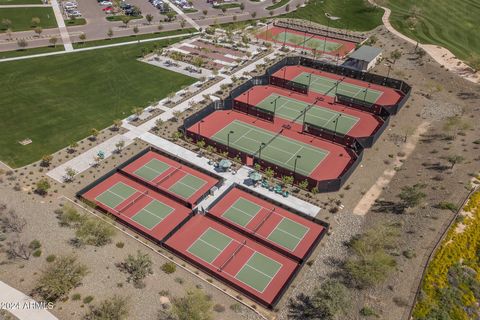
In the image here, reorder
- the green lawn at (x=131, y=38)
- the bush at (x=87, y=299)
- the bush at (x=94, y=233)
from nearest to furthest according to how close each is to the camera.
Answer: the bush at (x=87, y=299)
the bush at (x=94, y=233)
the green lawn at (x=131, y=38)

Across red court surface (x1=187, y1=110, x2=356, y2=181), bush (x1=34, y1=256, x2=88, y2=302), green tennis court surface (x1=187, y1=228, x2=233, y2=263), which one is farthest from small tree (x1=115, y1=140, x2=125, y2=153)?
bush (x1=34, y1=256, x2=88, y2=302)

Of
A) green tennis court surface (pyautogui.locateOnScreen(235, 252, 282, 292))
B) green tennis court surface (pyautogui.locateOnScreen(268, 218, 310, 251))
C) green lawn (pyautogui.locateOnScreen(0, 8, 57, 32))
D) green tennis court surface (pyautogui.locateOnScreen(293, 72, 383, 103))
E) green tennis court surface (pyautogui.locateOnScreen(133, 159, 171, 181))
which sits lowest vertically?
green tennis court surface (pyautogui.locateOnScreen(235, 252, 282, 292))

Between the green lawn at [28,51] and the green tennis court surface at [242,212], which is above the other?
the green lawn at [28,51]

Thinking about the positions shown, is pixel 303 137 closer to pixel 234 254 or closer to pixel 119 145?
pixel 234 254

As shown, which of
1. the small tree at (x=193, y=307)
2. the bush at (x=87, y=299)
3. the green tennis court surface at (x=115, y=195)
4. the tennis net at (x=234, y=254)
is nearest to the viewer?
the small tree at (x=193, y=307)

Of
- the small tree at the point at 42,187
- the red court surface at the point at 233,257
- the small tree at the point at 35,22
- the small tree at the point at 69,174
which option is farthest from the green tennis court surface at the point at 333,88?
the small tree at the point at 35,22

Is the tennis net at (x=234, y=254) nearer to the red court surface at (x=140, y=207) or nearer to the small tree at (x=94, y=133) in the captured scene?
the red court surface at (x=140, y=207)

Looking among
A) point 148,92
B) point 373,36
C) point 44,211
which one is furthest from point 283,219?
point 373,36

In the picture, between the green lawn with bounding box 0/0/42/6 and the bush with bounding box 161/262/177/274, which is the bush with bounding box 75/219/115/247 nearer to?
the bush with bounding box 161/262/177/274
